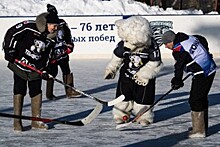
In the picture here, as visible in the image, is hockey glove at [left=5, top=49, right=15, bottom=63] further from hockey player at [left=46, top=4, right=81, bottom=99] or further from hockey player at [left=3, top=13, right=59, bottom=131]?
hockey player at [left=46, top=4, right=81, bottom=99]

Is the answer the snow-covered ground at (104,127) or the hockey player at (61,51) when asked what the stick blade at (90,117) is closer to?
the snow-covered ground at (104,127)

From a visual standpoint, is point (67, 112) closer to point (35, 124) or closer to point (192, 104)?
point (35, 124)

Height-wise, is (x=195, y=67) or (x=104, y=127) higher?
(x=195, y=67)

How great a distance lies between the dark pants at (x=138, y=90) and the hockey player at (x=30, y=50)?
909 mm

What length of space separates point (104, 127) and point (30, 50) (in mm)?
1133

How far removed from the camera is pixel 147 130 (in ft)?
25.1

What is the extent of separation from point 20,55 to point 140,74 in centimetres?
127

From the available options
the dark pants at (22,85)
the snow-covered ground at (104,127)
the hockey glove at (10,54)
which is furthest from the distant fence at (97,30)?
the hockey glove at (10,54)

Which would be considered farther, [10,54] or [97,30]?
[97,30]

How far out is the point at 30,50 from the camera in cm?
738

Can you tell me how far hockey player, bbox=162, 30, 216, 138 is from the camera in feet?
22.8

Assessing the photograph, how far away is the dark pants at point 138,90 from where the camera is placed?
7930mm

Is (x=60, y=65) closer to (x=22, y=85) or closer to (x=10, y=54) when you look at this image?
(x=22, y=85)

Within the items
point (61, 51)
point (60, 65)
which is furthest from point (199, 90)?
point (60, 65)
